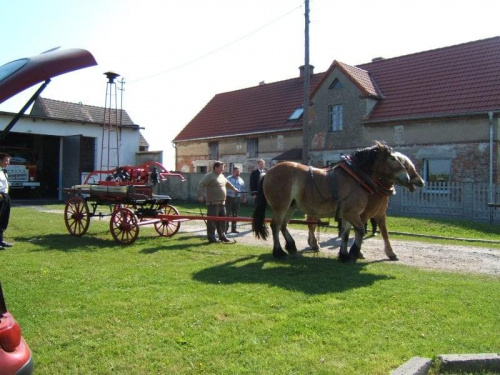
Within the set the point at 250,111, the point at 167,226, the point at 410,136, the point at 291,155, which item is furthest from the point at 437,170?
the point at 167,226

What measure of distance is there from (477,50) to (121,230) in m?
19.5

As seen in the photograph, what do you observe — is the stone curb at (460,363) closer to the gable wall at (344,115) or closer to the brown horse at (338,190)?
the brown horse at (338,190)

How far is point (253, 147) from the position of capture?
95.5 ft

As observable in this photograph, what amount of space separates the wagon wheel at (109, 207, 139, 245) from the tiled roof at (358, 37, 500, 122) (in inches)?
603

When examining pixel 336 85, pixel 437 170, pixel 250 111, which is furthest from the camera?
pixel 250 111

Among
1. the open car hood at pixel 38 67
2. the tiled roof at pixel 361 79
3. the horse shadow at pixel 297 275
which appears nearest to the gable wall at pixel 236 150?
the tiled roof at pixel 361 79

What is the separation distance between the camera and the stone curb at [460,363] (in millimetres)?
3803

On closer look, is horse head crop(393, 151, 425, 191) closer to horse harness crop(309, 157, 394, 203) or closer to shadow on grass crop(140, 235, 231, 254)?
horse harness crop(309, 157, 394, 203)

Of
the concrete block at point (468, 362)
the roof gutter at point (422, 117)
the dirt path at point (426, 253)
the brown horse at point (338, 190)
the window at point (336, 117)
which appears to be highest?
the window at point (336, 117)

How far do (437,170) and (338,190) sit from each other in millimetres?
14561

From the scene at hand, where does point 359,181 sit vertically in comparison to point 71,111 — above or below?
below

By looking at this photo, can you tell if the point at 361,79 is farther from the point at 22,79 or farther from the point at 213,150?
the point at 22,79

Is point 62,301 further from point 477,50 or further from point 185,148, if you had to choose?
point 185,148

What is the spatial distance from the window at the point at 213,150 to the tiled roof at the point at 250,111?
25.0 inches
